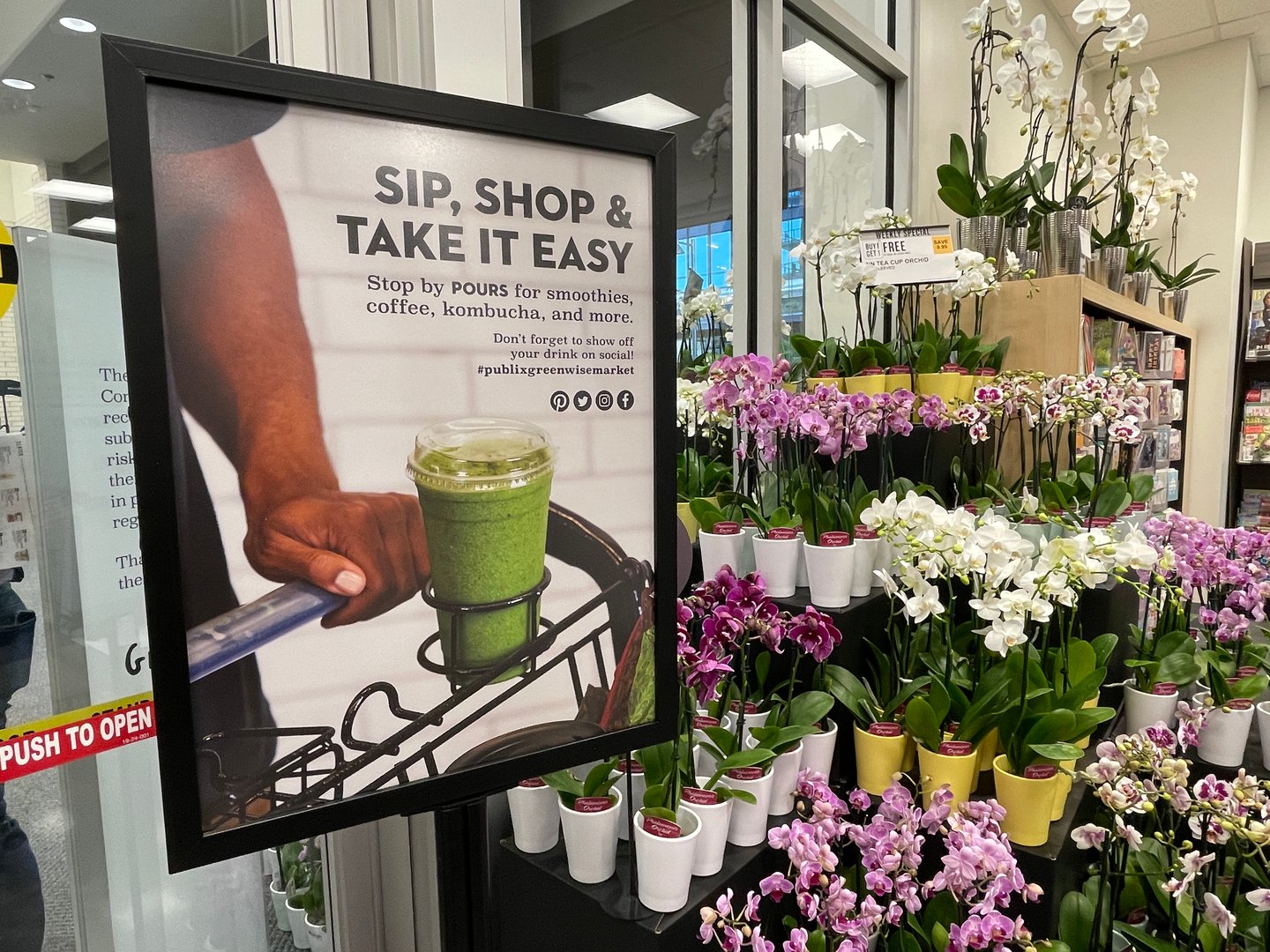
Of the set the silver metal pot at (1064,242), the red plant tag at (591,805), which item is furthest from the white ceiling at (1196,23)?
the red plant tag at (591,805)

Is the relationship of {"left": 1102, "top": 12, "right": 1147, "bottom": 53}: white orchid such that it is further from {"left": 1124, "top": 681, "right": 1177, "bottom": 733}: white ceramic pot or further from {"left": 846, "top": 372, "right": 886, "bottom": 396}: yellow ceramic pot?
{"left": 1124, "top": 681, "right": 1177, "bottom": 733}: white ceramic pot

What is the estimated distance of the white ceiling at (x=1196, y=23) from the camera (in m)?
3.80


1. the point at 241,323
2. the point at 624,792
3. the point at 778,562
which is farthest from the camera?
the point at 778,562

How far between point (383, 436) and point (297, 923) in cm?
101

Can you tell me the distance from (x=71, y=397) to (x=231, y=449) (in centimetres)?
57

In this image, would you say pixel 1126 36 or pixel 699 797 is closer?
pixel 699 797

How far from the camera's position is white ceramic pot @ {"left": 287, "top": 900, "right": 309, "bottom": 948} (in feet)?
4.07

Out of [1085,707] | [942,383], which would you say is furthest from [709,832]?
[942,383]

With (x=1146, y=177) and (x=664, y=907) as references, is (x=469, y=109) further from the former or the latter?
(x=1146, y=177)

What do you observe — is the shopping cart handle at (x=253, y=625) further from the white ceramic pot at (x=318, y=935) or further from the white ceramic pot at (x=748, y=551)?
the white ceramic pot at (x=748, y=551)

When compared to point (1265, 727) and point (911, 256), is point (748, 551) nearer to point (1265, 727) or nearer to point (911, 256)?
point (911, 256)

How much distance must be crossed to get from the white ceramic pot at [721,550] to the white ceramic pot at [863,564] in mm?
220

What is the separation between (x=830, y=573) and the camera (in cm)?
146

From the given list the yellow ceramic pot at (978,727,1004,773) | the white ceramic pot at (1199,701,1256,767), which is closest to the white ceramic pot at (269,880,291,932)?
the yellow ceramic pot at (978,727,1004,773)
